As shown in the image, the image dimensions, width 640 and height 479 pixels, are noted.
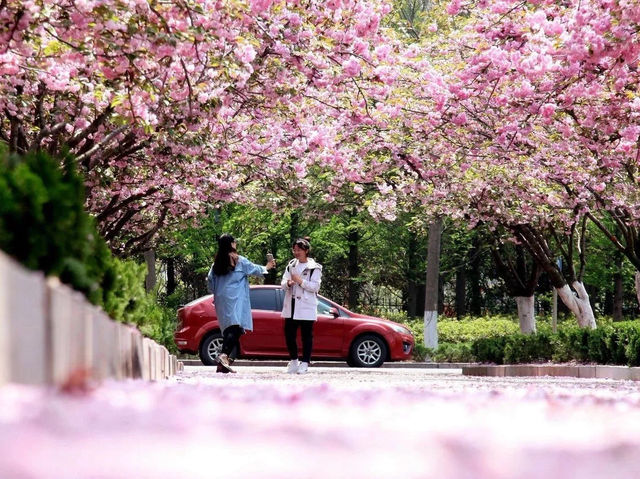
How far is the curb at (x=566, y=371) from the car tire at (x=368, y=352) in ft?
7.66

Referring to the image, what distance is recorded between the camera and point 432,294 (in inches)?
1300

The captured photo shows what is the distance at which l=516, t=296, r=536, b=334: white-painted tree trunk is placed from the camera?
107 feet

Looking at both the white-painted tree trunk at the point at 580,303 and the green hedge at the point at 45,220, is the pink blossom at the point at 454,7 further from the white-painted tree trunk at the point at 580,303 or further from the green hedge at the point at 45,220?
the white-painted tree trunk at the point at 580,303

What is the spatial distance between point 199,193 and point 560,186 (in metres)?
8.78

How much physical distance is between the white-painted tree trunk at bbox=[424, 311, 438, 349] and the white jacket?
56.7ft

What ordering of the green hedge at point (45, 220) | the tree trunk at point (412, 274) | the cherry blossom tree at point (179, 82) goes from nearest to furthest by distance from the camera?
1. the green hedge at point (45, 220)
2. the cherry blossom tree at point (179, 82)
3. the tree trunk at point (412, 274)

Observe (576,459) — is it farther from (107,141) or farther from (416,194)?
(416,194)

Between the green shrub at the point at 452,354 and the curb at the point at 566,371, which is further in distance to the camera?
the green shrub at the point at 452,354

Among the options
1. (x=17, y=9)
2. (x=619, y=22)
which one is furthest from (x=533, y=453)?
(x=619, y=22)

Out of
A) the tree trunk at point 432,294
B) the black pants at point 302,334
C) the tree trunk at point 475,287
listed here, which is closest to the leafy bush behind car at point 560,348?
the tree trunk at point 432,294

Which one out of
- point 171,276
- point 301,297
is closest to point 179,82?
point 301,297

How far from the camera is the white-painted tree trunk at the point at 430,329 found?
108ft

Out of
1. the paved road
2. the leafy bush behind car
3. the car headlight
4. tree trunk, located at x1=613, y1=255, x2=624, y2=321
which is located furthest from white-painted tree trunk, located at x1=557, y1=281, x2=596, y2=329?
the paved road

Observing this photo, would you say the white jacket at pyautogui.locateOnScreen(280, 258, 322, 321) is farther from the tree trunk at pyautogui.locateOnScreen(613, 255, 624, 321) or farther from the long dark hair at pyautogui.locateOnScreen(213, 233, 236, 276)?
the tree trunk at pyautogui.locateOnScreen(613, 255, 624, 321)
